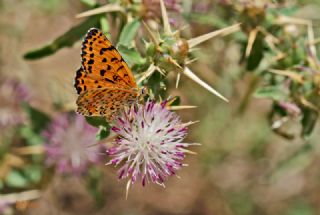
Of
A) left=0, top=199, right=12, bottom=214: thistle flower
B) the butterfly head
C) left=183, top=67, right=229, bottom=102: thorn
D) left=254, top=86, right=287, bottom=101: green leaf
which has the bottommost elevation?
left=0, top=199, right=12, bottom=214: thistle flower

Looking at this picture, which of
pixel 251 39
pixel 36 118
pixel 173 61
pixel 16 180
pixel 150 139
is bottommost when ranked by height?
pixel 16 180

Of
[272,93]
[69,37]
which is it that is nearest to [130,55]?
[69,37]

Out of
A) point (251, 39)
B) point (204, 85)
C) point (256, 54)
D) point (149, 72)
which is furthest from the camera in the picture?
point (256, 54)

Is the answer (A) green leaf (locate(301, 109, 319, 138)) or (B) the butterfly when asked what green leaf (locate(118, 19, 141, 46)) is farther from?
(A) green leaf (locate(301, 109, 319, 138))

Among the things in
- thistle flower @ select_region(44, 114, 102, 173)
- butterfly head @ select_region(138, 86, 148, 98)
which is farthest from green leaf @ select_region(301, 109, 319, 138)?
thistle flower @ select_region(44, 114, 102, 173)

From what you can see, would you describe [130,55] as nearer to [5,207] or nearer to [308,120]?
[308,120]

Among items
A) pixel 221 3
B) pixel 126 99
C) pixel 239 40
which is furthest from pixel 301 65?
pixel 126 99

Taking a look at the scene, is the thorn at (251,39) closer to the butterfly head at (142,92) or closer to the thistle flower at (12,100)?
the butterfly head at (142,92)

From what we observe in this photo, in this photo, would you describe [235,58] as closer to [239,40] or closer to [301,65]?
[239,40]
